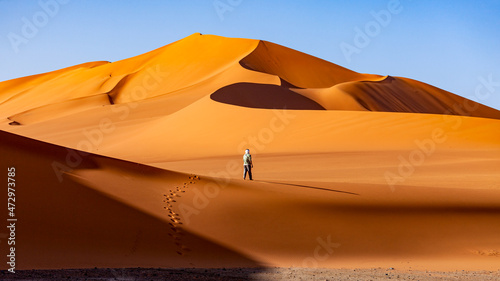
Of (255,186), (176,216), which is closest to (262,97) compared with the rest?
(255,186)

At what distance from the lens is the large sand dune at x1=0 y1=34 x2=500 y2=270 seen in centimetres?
1197

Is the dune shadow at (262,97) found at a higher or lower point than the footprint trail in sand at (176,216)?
higher

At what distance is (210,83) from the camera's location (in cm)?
5944

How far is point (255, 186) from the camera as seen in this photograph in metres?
16.8

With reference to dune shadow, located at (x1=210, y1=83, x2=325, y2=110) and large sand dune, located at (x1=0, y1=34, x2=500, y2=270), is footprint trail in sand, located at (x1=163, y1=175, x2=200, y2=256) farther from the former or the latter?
dune shadow, located at (x1=210, y1=83, x2=325, y2=110)

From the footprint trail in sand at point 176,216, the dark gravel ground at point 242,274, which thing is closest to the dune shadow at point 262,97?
the footprint trail in sand at point 176,216

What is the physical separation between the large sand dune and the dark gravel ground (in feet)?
2.68

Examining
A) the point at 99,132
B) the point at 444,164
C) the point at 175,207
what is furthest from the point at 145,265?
the point at 99,132

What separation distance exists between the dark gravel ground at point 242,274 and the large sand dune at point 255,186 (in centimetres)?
82

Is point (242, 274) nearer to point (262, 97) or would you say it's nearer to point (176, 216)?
point (176, 216)

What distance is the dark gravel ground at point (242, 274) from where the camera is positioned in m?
9.22

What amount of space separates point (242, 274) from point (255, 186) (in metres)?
6.71

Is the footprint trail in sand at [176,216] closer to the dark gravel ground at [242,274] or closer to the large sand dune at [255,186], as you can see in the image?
the large sand dune at [255,186]

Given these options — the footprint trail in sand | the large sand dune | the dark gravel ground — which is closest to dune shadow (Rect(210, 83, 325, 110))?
the large sand dune
